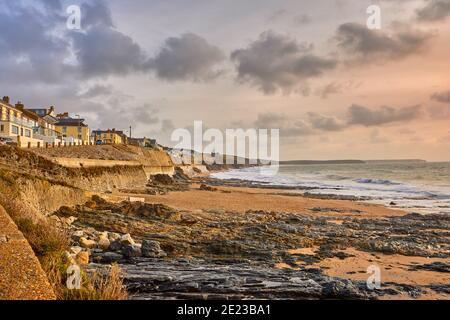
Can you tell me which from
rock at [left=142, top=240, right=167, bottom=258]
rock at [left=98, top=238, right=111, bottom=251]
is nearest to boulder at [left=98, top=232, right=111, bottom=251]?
rock at [left=98, top=238, right=111, bottom=251]

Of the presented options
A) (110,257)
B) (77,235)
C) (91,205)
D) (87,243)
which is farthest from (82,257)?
(91,205)

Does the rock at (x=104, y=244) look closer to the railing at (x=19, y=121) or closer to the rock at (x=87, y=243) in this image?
the rock at (x=87, y=243)

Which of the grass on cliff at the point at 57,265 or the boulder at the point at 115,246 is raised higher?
the grass on cliff at the point at 57,265

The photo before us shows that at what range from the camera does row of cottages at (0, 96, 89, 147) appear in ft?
175

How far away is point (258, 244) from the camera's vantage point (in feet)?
48.8

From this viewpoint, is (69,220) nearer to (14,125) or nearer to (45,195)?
(45,195)

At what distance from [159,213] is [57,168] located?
12014 mm

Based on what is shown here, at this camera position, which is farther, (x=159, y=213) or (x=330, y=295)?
(x=159, y=213)

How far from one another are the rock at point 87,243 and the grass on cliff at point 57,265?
209cm

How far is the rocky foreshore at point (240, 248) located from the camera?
9.08 metres

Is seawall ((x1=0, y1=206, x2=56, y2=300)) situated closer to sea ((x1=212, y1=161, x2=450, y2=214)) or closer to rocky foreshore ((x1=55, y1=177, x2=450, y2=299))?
rocky foreshore ((x1=55, y1=177, x2=450, y2=299))

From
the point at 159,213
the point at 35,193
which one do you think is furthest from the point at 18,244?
the point at 159,213

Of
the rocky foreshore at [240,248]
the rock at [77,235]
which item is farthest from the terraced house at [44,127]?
the rock at [77,235]
